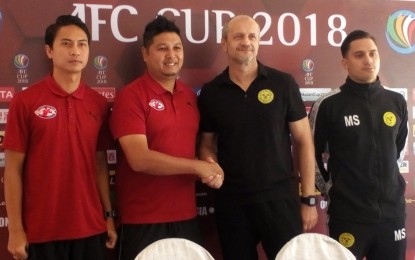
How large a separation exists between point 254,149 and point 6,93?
4.26 feet

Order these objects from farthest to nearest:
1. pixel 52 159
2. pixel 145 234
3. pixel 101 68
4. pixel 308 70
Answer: pixel 308 70 < pixel 101 68 < pixel 145 234 < pixel 52 159

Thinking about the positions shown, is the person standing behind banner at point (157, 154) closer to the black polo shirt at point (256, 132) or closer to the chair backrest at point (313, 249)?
the black polo shirt at point (256, 132)

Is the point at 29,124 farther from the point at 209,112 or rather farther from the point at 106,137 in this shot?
the point at 209,112

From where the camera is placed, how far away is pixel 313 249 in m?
1.64

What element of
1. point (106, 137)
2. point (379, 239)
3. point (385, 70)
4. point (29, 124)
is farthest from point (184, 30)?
point (379, 239)

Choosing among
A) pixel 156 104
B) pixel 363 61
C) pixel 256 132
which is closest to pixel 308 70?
pixel 363 61

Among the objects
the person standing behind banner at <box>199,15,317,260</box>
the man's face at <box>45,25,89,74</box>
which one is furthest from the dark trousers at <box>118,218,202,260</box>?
the man's face at <box>45,25,89,74</box>

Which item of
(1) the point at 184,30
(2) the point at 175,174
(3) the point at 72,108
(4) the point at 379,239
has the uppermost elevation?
(1) the point at 184,30

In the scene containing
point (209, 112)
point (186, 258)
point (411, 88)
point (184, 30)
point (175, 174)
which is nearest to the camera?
point (186, 258)

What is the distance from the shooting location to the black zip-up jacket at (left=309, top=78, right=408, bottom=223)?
2330mm

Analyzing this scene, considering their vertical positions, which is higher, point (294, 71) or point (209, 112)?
point (294, 71)

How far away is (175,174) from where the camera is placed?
2121 millimetres

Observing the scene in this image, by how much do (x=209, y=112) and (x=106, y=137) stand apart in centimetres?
52

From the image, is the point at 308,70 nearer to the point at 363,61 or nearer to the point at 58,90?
the point at 363,61
